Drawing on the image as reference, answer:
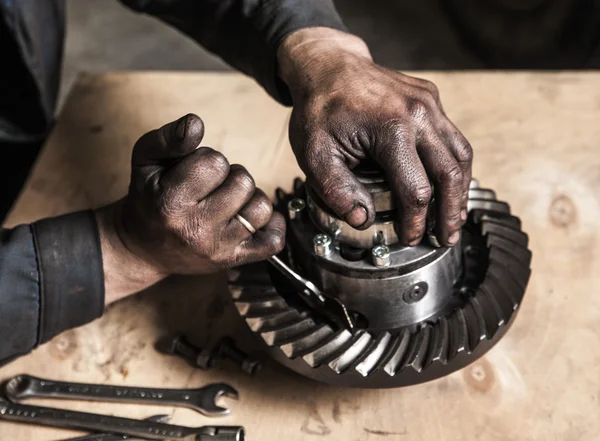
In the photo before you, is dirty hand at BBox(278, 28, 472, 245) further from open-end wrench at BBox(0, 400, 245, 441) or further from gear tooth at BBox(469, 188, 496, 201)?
open-end wrench at BBox(0, 400, 245, 441)

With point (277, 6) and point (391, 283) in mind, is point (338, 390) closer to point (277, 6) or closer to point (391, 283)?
point (391, 283)

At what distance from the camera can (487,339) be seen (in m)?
0.85

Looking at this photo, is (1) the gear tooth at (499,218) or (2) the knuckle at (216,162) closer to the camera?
(2) the knuckle at (216,162)

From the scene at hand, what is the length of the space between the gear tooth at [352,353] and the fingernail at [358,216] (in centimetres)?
15

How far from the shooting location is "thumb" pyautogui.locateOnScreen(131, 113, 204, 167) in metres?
0.81

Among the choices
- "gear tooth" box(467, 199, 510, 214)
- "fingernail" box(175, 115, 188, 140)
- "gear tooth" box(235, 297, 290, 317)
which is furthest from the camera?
"gear tooth" box(467, 199, 510, 214)

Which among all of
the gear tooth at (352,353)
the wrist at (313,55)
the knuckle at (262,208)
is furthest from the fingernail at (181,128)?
the gear tooth at (352,353)

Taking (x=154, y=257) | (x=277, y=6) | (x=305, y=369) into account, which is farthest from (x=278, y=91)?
(x=305, y=369)

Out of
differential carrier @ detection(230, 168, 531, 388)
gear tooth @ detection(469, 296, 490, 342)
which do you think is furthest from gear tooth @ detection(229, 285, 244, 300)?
gear tooth @ detection(469, 296, 490, 342)

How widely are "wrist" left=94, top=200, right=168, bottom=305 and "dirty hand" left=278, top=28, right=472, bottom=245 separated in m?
0.28

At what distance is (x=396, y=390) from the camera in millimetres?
933

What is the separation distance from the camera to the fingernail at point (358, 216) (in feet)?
2.69

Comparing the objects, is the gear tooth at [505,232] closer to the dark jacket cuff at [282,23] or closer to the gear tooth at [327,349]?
the gear tooth at [327,349]

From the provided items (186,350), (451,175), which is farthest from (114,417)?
(451,175)
